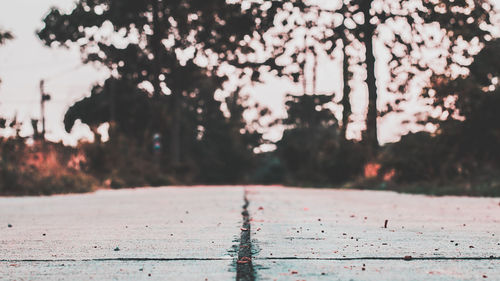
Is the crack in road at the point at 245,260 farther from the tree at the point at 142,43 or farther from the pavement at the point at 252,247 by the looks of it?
the tree at the point at 142,43

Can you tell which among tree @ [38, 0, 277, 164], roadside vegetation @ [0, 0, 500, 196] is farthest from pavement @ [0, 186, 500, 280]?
tree @ [38, 0, 277, 164]

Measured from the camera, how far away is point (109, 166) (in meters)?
18.8

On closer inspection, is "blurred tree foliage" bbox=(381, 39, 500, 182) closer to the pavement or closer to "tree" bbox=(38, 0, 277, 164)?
the pavement

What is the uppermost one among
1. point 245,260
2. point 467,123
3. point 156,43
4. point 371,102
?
point 156,43

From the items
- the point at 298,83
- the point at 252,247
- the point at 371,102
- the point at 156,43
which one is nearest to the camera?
the point at 252,247

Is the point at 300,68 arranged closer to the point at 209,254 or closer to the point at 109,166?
the point at 209,254

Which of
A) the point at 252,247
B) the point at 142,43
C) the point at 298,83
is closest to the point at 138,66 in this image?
the point at 142,43

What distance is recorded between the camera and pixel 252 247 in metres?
3.56

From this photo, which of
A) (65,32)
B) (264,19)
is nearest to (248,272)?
(264,19)

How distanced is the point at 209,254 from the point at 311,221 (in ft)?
6.63

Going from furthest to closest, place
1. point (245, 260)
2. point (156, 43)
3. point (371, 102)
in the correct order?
point (156, 43), point (371, 102), point (245, 260)

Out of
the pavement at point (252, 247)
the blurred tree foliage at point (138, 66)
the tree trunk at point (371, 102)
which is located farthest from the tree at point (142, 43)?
the pavement at point (252, 247)

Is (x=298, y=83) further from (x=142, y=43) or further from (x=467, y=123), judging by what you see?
(x=142, y=43)

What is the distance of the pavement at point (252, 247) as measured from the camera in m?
2.81
